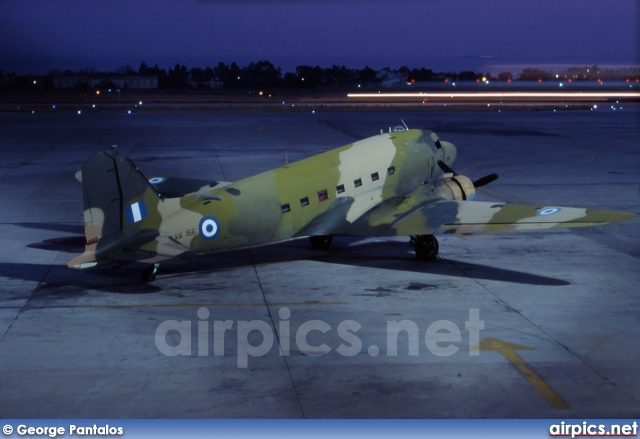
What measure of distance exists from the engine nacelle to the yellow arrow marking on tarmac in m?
9.64

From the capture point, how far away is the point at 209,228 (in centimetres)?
2498

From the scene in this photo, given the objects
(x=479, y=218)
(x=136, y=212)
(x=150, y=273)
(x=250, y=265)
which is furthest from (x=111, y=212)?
(x=479, y=218)

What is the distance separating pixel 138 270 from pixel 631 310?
583 inches

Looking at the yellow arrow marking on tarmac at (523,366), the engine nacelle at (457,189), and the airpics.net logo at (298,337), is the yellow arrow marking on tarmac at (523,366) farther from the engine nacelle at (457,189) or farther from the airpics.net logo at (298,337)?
the engine nacelle at (457,189)

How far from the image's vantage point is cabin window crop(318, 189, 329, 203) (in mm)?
27938

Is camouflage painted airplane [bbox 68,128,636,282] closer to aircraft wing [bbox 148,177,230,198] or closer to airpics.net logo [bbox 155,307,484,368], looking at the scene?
aircraft wing [bbox 148,177,230,198]

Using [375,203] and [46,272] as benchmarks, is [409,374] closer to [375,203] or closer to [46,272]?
[375,203]

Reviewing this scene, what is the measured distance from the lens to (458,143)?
66500mm

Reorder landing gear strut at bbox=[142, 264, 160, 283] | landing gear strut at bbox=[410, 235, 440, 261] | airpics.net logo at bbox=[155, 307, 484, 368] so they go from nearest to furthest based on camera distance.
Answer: airpics.net logo at bbox=[155, 307, 484, 368] → landing gear strut at bbox=[142, 264, 160, 283] → landing gear strut at bbox=[410, 235, 440, 261]

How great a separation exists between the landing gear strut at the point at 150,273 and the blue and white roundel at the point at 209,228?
70.4 inches

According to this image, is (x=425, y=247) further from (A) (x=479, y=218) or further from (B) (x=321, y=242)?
(B) (x=321, y=242)

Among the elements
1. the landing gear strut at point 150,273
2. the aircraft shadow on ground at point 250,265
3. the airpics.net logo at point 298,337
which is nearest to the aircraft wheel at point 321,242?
the aircraft shadow on ground at point 250,265

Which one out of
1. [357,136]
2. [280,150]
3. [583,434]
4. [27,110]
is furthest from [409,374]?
[27,110]

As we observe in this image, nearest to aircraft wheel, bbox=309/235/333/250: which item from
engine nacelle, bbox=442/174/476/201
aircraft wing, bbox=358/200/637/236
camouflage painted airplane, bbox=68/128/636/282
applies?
camouflage painted airplane, bbox=68/128/636/282
